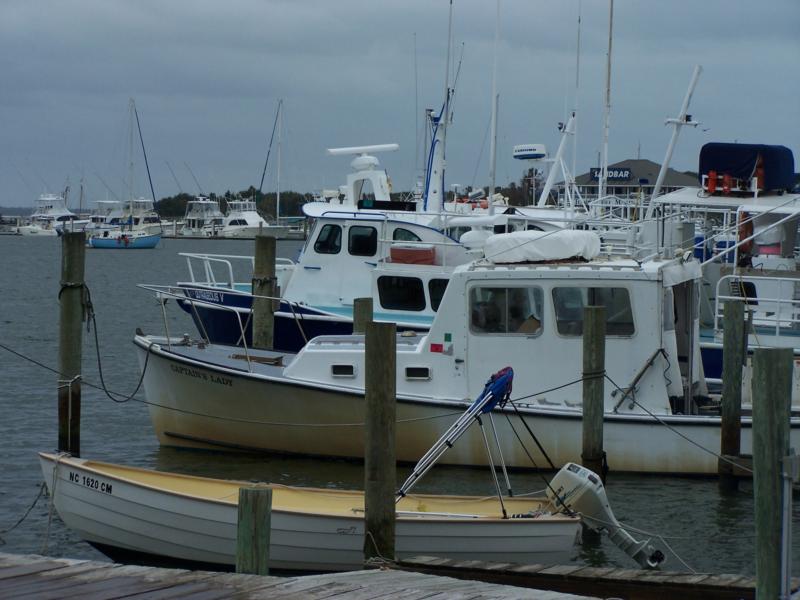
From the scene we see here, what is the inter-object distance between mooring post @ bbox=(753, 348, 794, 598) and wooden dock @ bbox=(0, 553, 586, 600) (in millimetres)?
1443

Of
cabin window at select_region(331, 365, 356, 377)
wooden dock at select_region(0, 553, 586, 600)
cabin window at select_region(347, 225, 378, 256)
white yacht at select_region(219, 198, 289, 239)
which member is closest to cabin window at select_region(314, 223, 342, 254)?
cabin window at select_region(347, 225, 378, 256)

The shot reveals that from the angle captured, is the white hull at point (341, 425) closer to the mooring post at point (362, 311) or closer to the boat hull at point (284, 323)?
the mooring post at point (362, 311)

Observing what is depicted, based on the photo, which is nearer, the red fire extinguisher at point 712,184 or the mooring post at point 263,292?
the red fire extinguisher at point 712,184

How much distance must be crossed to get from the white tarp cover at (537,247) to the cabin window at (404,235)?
7115mm

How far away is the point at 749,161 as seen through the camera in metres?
18.5

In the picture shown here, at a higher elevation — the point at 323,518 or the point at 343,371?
the point at 343,371

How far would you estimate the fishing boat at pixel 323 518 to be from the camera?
11055 millimetres

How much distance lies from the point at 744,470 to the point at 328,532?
5623mm

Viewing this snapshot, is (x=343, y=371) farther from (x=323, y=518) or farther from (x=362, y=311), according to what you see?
(x=323, y=518)

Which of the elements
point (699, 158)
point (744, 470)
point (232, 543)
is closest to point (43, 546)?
point (232, 543)

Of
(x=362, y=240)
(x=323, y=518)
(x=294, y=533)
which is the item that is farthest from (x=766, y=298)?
(x=294, y=533)

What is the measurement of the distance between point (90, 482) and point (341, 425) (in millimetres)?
4290

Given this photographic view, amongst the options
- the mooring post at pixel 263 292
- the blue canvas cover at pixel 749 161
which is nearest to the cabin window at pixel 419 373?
the mooring post at pixel 263 292

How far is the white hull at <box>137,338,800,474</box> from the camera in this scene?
14.8 meters
